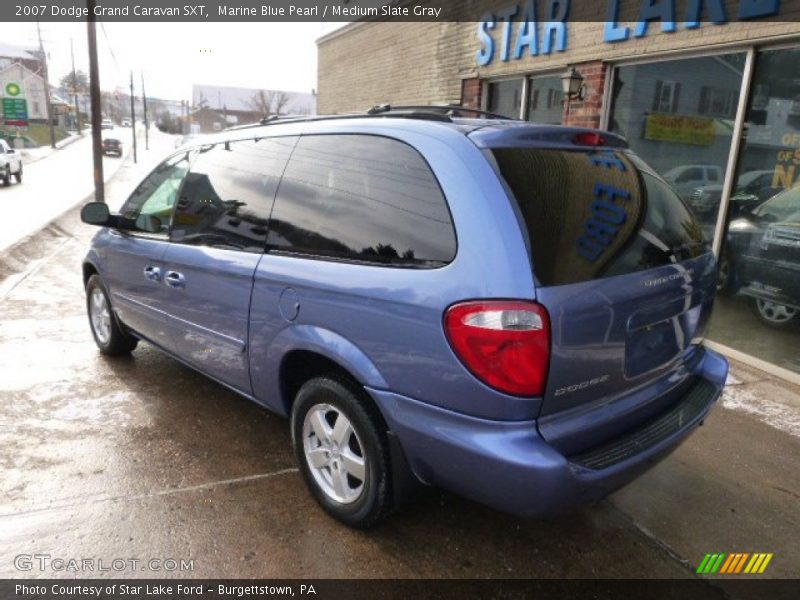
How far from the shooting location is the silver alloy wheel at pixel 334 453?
258 cm

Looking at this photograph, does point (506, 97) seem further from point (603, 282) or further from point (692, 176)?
point (603, 282)

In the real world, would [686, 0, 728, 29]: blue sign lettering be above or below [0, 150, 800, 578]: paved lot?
above

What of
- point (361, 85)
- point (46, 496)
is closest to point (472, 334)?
point (46, 496)

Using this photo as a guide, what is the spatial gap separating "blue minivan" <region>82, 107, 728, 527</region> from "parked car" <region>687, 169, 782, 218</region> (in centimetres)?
267

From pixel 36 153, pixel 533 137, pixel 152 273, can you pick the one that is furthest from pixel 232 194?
pixel 36 153

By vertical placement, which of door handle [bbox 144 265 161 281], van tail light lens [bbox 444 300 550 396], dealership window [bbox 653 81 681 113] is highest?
dealership window [bbox 653 81 681 113]

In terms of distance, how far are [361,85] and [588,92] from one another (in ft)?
24.9

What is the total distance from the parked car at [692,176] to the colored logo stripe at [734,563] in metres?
3.53

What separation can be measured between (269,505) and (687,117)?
5.16m

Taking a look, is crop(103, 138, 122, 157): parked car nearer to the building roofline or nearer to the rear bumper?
the building roofline

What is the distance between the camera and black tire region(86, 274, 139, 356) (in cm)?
454

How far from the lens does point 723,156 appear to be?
5312 mm

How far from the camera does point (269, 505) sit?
2.88m

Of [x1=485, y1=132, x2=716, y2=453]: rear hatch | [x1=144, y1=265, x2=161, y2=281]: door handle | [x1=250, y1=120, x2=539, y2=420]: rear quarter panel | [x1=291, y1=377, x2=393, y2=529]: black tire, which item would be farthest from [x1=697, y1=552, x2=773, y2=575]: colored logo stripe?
[x1=144, y1=265, x2=161, y2=281]: door handle
